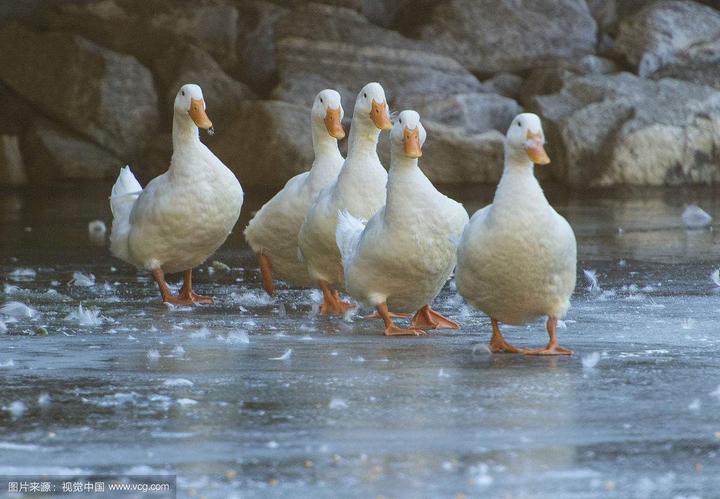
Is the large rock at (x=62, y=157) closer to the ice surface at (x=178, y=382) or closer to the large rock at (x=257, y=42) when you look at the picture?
the large rock at (x=257, y=42)

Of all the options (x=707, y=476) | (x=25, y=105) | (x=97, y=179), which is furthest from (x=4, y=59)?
(x=707, y=476)

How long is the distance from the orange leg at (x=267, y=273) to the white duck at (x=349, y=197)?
851 mm

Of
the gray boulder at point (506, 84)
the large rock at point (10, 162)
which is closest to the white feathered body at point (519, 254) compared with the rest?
the gray boulder at point (506, 84)

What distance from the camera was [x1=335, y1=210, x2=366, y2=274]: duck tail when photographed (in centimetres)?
855

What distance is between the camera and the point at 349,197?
9.20 m

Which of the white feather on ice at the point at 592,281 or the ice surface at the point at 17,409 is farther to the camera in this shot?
the white feather on ice at the point at 592,281

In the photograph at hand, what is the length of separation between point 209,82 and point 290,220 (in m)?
14.1

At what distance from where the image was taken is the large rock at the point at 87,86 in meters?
23.5

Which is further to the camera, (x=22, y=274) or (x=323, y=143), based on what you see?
(x=22, y=274)

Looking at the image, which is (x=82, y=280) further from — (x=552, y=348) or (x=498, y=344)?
(x=552, y=348)

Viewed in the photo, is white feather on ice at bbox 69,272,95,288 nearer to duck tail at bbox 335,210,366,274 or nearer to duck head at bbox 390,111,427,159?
duck tail at bbox 335,210,366,274

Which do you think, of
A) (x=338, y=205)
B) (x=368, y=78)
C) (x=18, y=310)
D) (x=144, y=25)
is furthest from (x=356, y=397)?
(x=144, y=25)

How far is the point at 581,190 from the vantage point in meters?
20.6

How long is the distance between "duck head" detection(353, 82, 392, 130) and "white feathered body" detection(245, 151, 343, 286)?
66 centimetres
